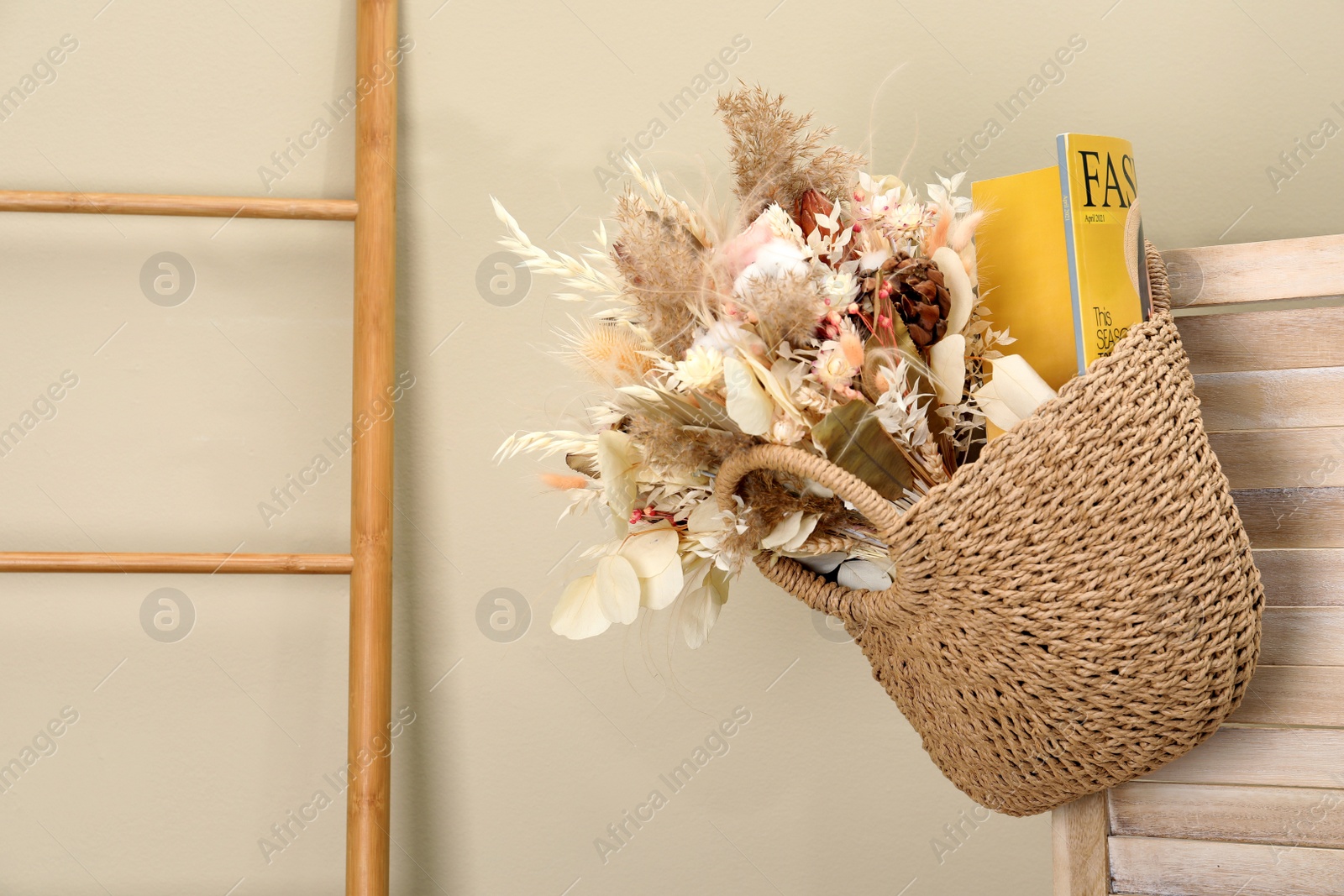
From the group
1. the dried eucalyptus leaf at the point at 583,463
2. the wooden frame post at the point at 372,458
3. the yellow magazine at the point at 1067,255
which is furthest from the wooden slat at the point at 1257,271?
the wooden frame post at the point at 372,458

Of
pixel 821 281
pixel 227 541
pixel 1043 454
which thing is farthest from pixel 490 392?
pixel 1043 454

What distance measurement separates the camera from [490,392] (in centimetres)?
90

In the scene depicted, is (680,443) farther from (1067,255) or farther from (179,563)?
(179,563)

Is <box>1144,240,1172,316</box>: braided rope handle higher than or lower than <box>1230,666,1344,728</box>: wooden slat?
higher

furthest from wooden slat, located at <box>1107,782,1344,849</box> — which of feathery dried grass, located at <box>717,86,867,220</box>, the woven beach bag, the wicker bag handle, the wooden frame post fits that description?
the wooden frame post

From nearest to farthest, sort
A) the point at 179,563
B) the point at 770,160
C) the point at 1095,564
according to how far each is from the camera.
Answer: the point at 1095,564
the point at 770,160
the point at 179,563

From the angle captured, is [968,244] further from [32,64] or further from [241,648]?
[32,64]

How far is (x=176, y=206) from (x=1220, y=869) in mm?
1039

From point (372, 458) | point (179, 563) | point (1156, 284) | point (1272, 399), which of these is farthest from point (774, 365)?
point (179, 563)

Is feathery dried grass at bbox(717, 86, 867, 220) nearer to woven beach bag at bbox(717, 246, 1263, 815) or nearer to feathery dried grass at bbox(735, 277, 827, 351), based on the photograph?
feathery dried grass at bbox(735, 277, 827, 351)

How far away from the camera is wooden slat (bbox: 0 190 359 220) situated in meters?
0.84

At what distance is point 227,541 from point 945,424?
72 cm

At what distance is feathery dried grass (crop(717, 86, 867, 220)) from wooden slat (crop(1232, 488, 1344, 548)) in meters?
0.36

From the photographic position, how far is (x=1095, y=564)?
468 mm
